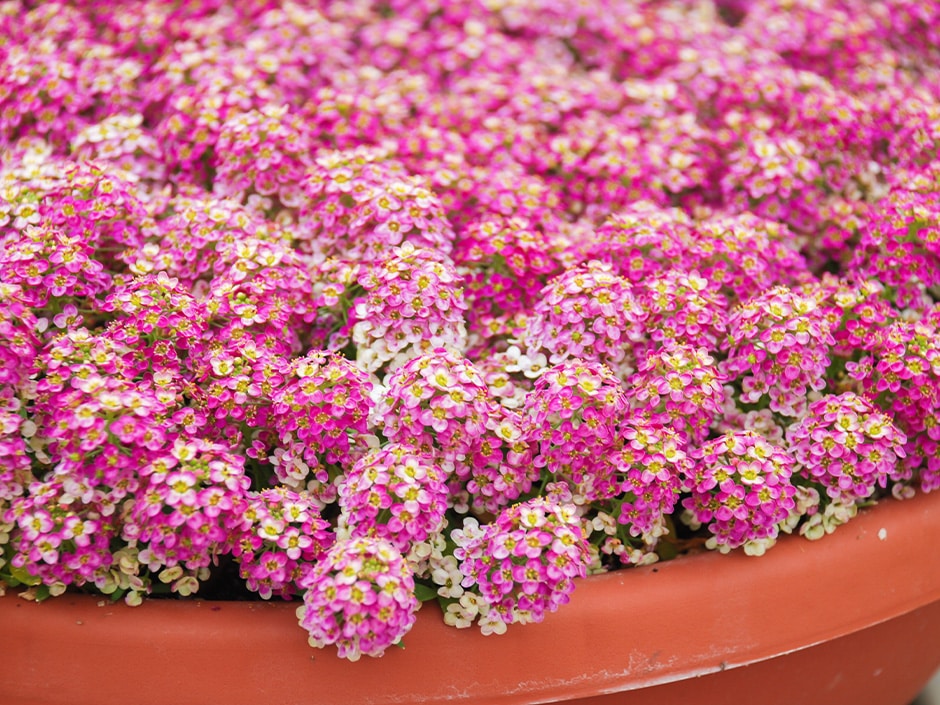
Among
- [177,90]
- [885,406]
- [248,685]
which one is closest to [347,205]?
[177,90]

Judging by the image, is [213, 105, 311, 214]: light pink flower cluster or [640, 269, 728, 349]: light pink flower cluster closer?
[640, 269, 728, 349]: light pink flower cluster

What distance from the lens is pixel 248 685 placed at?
5.34ft

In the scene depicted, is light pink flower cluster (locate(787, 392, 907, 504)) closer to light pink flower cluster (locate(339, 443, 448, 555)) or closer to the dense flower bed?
the dense flower bed

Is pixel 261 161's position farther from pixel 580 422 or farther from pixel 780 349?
pixel 780 349

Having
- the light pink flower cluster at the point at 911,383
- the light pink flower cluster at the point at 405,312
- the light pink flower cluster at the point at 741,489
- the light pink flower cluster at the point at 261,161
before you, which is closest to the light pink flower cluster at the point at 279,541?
the light pink flower cluster at the point at 405,312

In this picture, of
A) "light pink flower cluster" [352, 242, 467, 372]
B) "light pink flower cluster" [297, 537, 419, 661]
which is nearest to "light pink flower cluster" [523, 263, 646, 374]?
"light pink flower cluster" [352, 242, 467, 372]

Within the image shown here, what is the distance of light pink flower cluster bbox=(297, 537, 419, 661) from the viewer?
1492 millimetres

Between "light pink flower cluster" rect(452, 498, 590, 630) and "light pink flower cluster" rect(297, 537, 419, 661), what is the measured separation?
0.13m

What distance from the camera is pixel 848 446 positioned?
1759 mm

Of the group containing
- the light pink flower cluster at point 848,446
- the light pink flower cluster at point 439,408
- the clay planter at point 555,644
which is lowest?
the clay planter at point 555,644

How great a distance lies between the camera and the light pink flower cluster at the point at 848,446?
176 cm

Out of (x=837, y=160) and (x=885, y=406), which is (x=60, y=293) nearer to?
(x=885, y=406)

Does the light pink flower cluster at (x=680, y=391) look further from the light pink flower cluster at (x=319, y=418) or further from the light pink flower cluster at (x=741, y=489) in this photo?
the light pink flower cluster at (x=319, y=418)

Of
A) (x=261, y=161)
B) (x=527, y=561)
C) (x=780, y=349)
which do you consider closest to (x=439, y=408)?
(x=527, y=561)
